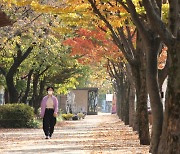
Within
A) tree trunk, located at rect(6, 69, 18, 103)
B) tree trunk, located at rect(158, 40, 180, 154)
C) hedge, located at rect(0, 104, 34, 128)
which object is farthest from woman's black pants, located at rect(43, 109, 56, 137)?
tree trunk, located at rect(6, 69, 18, 103)

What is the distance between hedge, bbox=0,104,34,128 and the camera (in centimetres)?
2827

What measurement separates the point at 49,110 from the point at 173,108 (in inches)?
396

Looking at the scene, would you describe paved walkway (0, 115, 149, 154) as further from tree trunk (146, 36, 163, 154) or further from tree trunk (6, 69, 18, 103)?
tree trunk (6, 69, 18, 103)

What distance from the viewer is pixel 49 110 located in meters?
19.3

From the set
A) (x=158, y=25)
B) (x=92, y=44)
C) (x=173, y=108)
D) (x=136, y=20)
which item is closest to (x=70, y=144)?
(x=136, y=20)

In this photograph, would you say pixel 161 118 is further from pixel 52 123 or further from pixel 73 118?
pixel 73 118

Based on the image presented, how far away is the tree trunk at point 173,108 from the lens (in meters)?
9.62

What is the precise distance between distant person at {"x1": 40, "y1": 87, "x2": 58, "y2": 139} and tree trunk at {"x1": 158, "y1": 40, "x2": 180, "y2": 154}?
9323mm

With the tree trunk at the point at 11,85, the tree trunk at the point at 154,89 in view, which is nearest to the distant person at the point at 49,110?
the tree trunk at the point at 154,89

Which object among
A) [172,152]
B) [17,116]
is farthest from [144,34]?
[17,116]

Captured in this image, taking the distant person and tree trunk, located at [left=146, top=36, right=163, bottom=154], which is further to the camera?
the distant person

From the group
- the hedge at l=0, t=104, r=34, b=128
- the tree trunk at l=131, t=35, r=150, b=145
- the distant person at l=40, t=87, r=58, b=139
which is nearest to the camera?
the tree trunk at l=131, t=35, r=150, b=145

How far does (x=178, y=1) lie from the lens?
33.9ft

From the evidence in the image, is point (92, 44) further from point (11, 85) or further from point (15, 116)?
point (11, 85)
